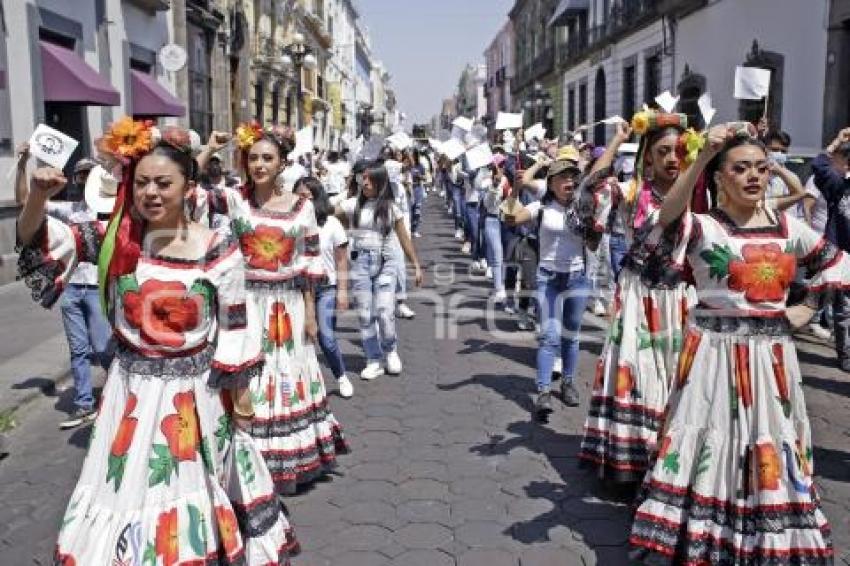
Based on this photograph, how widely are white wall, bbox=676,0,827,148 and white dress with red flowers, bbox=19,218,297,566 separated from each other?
13.2 meters

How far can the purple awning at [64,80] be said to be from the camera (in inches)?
509

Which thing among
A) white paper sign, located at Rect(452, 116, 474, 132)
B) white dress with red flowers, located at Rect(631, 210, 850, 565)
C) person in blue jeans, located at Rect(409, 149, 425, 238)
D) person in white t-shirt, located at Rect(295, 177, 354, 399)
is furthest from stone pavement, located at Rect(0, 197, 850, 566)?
person in blue jeans, located at Rect(409, 149, 425, 238)

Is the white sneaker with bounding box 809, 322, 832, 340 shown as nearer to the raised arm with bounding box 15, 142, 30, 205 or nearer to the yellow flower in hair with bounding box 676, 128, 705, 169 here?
the yellow flower in hair with bounding box 676, 128, 705, 169

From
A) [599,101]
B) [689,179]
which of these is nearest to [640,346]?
[689,179]

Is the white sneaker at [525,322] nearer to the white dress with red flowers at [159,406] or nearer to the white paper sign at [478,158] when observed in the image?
the white paper sign at [478,158]

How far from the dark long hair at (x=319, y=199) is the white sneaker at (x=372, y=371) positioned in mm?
1495

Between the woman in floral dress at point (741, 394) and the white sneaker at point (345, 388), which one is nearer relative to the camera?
the woman in floral dress at point (741, 394)

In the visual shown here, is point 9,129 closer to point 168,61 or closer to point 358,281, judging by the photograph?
point 168,61

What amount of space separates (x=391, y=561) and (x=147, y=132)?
2228 mm

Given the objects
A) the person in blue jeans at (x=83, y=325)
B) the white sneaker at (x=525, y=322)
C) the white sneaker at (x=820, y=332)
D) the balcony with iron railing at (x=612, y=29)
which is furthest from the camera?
the balcony with iron railing at (x=612, y=29)

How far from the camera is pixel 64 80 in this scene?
42.9 feet

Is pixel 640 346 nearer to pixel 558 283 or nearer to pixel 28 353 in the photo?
pixel 558 283

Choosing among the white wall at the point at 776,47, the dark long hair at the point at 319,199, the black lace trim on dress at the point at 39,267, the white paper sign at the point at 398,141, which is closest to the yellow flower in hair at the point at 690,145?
the black lace trim on dress at the point at 39,267

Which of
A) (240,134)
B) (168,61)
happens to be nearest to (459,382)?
(240,134)
